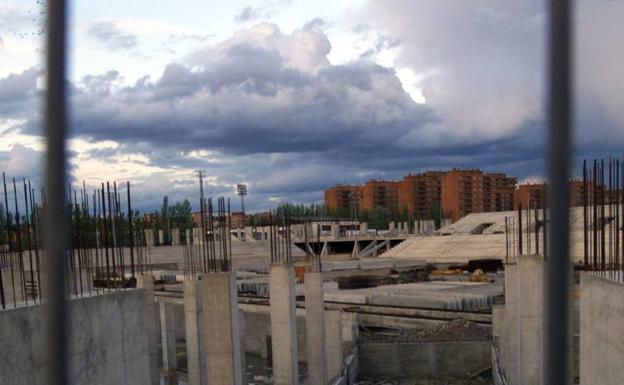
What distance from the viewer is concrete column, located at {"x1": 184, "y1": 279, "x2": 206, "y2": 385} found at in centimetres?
1258

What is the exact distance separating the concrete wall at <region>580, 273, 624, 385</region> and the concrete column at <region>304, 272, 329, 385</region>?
271 inches

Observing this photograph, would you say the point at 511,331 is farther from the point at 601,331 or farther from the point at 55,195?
the point at 55,195

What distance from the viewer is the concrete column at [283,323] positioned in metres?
11.6

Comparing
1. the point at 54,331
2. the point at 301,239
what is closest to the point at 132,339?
the point at 54,331

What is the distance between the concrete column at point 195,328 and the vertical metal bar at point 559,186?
37.7ft

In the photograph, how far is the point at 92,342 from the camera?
22.3 feet

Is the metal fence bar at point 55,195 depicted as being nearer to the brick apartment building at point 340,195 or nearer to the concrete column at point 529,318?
the concrete column at point 529,318

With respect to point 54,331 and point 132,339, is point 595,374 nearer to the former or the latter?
point 132,339

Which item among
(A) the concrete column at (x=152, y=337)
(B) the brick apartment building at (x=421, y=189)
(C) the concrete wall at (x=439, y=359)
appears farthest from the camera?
(B) the brick apartment building at (x=421, y=189)

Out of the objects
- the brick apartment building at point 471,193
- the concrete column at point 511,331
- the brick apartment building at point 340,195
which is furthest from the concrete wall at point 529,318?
the brick apartment building at point 340,195

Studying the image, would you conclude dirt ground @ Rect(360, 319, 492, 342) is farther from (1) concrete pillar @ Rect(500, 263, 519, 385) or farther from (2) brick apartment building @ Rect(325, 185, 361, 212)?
(2) brick apartment building @ Rect(325, 185, 361, 212)

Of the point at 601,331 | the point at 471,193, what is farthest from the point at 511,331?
the point at 471,193

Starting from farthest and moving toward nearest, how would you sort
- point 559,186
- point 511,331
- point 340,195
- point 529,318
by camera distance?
point 340,195 → point 511,331 → point 529,318 → point 559,186

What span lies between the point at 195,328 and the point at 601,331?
849 cm
